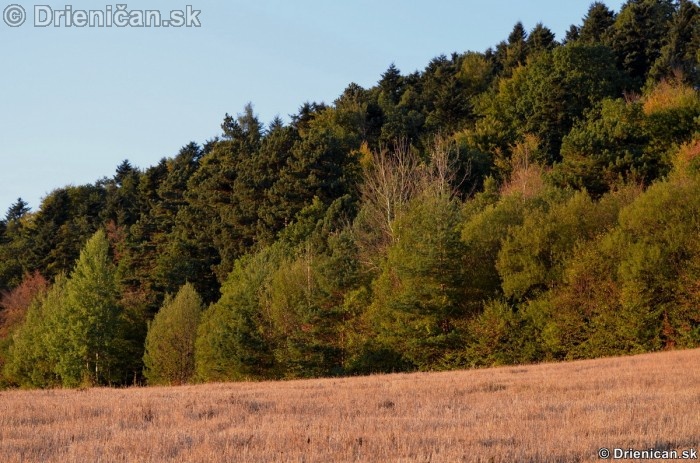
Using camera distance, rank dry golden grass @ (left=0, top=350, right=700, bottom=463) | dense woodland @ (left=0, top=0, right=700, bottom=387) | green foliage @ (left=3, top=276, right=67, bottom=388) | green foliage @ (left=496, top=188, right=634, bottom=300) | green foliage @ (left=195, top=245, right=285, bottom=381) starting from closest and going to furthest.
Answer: dry golden grass @ (left=0, top=350, right=700, bottom=463) < dense woodland @ (left=0, top=0, right=700, bottom=387) < green foliage @ (left=496, top=188, right=634, bottom=300) < green foliage @ (left=195, top=245, right=285, bottom=381) < green foliage @ (left=3, top=276, right=67, bottom=388)

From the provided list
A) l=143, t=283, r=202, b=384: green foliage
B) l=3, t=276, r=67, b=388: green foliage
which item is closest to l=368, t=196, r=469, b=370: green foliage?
l=143, t=283, r=202, b=384: green foliage

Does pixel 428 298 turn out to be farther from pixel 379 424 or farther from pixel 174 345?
pixel 379 424

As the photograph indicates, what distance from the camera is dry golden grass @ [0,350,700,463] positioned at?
10602 millimetres

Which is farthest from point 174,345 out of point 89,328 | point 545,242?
point 545,242

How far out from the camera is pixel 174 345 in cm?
5966

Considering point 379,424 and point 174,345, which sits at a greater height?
point 379,424

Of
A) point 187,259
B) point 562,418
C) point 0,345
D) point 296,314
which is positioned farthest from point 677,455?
point 0,345

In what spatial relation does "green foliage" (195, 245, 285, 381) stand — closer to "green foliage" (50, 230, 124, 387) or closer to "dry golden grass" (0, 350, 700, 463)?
"green foliage" (50, 230, 124, 387)

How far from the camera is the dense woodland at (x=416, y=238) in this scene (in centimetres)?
4394

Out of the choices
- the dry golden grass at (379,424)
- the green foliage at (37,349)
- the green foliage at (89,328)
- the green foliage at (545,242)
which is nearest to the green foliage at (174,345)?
the green foliage at (89,328)

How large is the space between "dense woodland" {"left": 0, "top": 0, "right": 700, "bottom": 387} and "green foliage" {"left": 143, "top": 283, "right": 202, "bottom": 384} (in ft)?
0.56

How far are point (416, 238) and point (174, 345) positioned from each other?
73.2 feet

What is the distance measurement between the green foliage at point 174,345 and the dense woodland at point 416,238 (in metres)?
0.17

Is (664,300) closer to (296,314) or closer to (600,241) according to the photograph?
(600,241)
